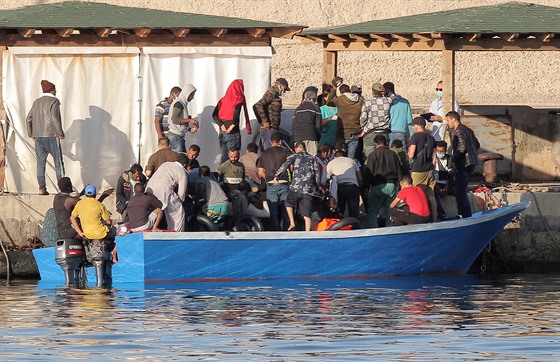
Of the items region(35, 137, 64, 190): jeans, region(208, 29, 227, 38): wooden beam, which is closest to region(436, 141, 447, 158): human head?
region(208, 29, 227, 38): wooden beam

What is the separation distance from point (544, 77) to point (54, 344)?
39.6 metres

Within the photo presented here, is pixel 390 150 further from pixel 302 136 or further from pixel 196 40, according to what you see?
pixel 196 40

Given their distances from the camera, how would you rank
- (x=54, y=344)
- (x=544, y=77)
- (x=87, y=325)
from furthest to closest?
(x=544, y=77)
(x=87, y=325)
(x=54, y=344)

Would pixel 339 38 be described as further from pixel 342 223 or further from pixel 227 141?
pixel 342 223

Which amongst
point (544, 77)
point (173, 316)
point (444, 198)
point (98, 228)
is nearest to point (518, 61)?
point (544, 77)

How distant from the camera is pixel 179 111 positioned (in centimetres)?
2391

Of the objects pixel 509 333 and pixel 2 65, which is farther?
pixel 2 65

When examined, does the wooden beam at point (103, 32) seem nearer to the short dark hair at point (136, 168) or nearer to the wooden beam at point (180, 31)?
the wooden beam at point (180, 31)

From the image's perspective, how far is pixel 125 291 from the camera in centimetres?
2106

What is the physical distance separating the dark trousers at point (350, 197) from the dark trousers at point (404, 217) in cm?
63

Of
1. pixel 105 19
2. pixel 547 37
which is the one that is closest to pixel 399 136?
pixel 547 37

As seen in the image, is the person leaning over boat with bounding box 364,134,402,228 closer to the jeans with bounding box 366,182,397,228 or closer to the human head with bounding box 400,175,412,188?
the jeans with bounding box 366,182,397,228

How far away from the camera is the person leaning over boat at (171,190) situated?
2189 centimetres

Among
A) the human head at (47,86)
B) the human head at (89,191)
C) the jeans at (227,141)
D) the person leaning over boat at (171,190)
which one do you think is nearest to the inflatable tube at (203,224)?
the person leaning over boat at (171,190)
